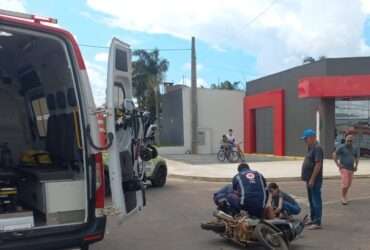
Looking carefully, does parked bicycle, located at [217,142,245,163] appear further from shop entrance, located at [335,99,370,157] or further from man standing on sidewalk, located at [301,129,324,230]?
man standing on sidewalk, located at [301,129,324,230]

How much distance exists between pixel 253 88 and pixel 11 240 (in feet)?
117

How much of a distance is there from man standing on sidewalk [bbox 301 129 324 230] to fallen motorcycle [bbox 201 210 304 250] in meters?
1.57

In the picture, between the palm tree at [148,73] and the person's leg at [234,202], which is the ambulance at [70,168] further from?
the palm tree at [148,73]

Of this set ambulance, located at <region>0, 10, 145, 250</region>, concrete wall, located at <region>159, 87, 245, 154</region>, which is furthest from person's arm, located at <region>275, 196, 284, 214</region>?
concrete wall, located at <region>159, 87, 245, 154</region>

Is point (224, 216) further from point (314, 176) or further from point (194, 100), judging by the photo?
point (194, 100)

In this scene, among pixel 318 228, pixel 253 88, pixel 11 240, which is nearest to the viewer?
pixel 11 240

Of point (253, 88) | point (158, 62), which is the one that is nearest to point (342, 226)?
point (253, 88)

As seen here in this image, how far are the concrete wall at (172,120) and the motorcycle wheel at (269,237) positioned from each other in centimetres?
3586

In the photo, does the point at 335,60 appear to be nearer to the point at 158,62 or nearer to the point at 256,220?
the point at 256,220

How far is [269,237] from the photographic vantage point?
789 cm

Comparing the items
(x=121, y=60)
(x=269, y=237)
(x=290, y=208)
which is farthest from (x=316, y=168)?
(x=121, y=60)

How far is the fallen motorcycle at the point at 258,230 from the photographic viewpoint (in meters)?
7.88

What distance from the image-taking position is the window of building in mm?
7574

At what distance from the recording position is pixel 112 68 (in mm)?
5730
